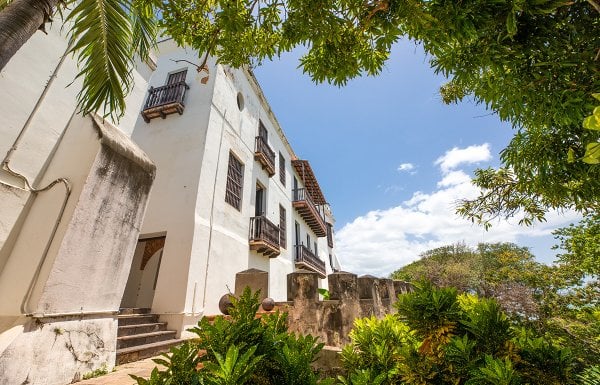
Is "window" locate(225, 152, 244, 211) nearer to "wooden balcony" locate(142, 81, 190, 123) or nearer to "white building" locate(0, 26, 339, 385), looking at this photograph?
"white building" locate(0, 26, 339, 385)

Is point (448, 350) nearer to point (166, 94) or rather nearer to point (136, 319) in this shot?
point (136, 319)

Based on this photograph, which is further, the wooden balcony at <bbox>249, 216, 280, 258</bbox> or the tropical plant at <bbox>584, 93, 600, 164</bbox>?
the wooden balcony at <bbox>249, 216, 280, 258</bbox>

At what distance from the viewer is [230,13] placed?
2854 mm

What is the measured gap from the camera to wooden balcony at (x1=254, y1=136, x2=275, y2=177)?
39.7 ft

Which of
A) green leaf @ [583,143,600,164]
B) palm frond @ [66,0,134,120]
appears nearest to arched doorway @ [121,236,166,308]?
palm frond @ [66,0,134,120]

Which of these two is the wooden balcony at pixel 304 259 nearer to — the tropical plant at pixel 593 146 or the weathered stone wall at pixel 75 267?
the weathered stone wall at pixel 75 267

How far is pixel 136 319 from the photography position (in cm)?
600

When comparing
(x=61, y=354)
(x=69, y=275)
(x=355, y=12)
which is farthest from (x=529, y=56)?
(x=61, y=354)

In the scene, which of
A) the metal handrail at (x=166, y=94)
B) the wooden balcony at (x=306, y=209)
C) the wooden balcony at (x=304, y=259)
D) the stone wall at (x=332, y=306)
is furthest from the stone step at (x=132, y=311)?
the wooden balcony at (x=306, y=209)

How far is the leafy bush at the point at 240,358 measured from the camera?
1287 mm

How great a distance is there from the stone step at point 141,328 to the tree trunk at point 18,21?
4848 mm

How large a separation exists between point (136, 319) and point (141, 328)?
485 millimetres

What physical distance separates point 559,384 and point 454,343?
1.86 feet

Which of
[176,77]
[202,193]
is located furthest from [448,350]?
[176,77]
